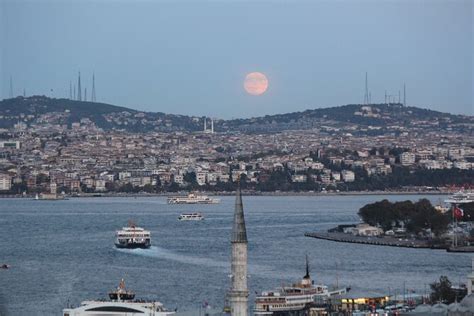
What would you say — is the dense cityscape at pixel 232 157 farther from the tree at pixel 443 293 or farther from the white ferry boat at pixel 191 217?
the tree at pixel 443 293

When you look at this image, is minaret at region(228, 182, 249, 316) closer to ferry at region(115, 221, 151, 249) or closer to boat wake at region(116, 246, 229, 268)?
boat wake at region(116, 246, 229, 268)

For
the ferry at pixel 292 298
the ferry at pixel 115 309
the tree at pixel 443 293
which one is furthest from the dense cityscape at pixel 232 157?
the ferry at pixel 115 309

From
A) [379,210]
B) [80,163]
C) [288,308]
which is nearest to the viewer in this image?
[288,308]

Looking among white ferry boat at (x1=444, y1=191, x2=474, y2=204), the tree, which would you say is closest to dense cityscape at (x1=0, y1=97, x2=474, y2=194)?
white ferry boat at (x1=444, y1=191, x2=474, y2=204)

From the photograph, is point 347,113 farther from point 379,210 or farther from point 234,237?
point 234,237

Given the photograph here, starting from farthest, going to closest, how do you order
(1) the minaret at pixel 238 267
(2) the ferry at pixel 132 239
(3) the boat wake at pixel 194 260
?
(2) the ferry at pixel 132 239
(3) the boat wake at pixel 194 260
(1) the minaret at pixel 238 267

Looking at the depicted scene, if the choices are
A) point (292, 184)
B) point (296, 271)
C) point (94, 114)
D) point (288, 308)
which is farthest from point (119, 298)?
point (94, 114)
